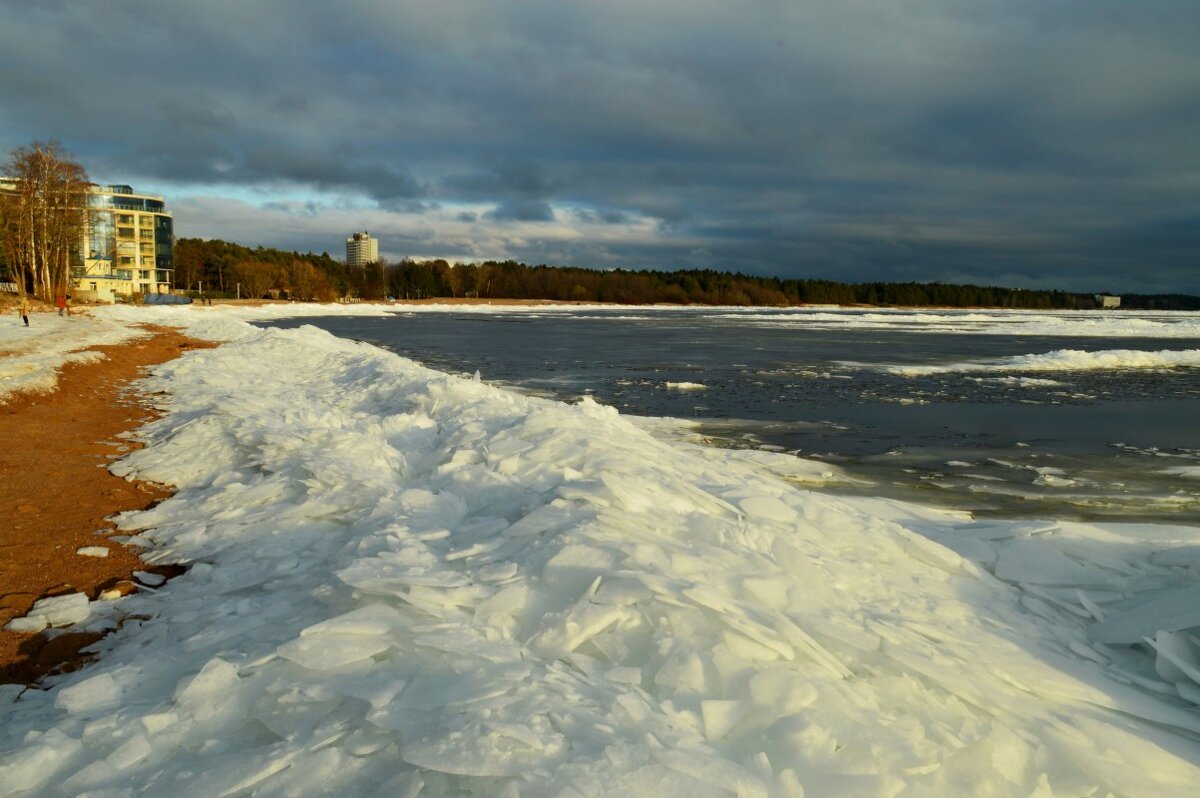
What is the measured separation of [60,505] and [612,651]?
17.3 ft

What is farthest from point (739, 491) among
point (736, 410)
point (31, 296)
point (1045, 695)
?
point (31, 296)

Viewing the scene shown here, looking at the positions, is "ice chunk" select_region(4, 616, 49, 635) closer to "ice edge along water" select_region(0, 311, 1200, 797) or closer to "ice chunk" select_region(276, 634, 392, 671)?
"ice edge along water" select_region(0, 311, 1200, 797)

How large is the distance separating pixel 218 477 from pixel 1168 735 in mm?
6879

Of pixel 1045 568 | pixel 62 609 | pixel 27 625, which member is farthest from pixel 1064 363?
pixel 27 625

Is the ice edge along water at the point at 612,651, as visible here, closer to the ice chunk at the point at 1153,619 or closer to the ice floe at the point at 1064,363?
the ice chunk at the point at 1153,619

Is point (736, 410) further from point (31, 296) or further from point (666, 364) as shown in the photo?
A: point (31, 296)

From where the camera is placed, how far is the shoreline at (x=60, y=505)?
151 inches

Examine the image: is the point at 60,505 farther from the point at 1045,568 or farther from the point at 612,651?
the point at 1045,568

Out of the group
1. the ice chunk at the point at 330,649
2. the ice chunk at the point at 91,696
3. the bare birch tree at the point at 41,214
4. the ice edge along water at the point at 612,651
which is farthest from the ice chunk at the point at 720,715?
the bare birch tree at the point at 41,214

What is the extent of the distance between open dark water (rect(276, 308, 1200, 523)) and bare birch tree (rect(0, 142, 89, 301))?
1267 inches

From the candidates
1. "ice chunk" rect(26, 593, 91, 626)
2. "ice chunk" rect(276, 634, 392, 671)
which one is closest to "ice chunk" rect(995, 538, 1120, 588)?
"ice chunk" rect(276, 634, 392, 671)

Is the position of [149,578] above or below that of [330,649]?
below

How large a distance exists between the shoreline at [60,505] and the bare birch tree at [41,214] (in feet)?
134

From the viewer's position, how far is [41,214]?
4538 cm
